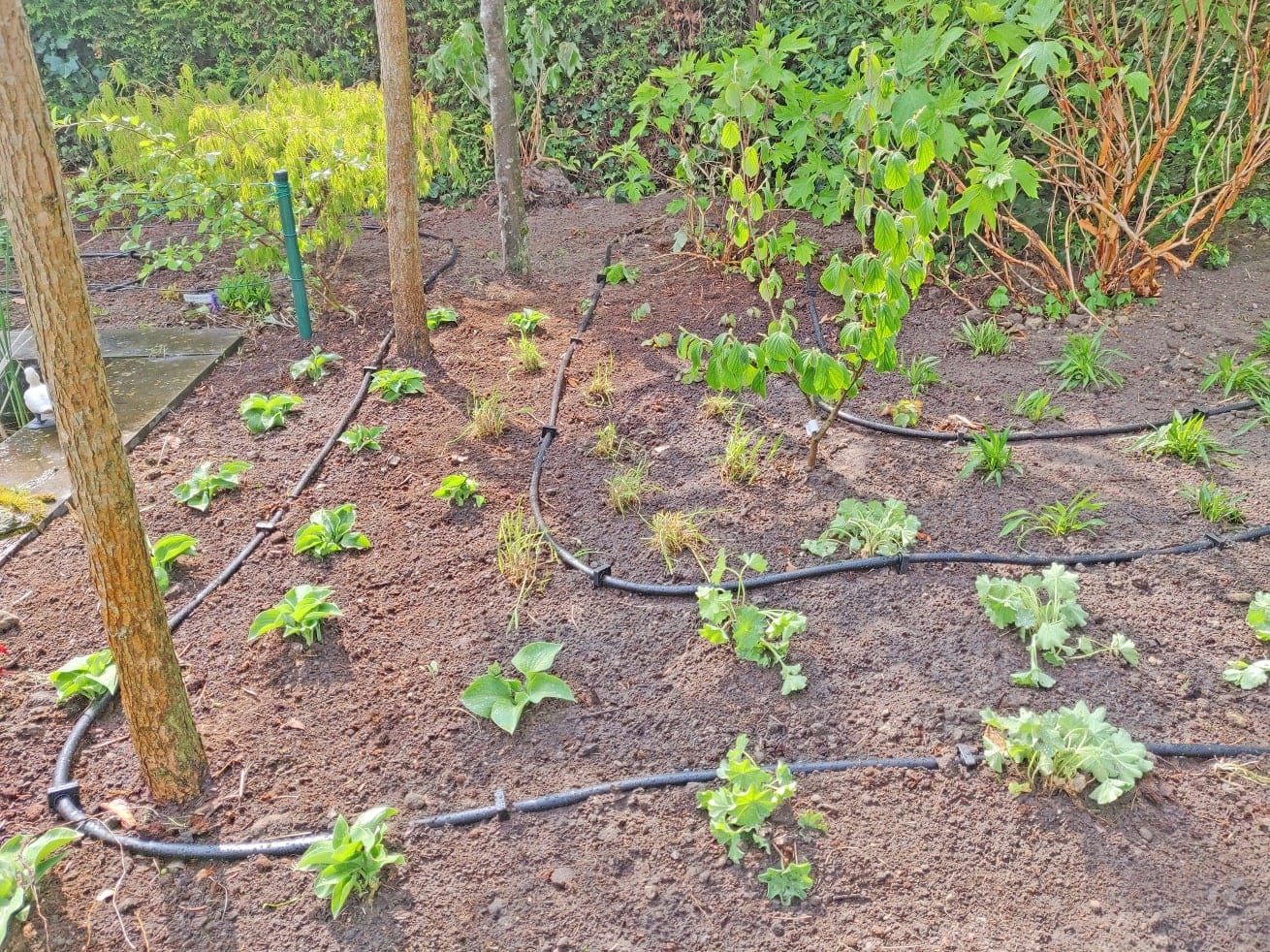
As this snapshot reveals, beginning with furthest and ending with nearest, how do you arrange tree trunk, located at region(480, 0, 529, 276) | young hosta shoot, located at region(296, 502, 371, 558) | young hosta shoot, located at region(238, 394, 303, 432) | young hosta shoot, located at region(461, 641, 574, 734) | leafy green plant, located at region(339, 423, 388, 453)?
tree trunk, located at region(480, 0, 529, 276)
young hosta shoot, located at region(238, 394, 303, 432)
leafy green plant, located at region(339, 423, 388, 453)
young hosta shoot, located at region(296, 502, 371, 558)
young hosta shoot, located at region(461, 641, 574, 734)

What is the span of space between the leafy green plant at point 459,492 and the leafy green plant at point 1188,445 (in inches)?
97.2

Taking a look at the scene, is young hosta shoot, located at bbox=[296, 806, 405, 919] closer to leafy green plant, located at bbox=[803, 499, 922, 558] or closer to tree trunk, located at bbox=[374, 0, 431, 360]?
leafy green plant, located at bbox=[803, 499, 922, 558]

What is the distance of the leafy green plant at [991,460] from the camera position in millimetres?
3256

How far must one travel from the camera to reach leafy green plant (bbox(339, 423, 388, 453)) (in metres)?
3.75

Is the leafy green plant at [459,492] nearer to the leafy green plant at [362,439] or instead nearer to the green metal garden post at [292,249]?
the leafy green plant at [362,439]

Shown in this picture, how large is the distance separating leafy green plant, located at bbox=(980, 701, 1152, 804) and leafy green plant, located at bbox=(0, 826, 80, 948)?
2.11 metres

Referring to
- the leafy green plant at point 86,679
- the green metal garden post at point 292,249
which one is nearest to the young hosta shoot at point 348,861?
the leafy green plant at point 86,679

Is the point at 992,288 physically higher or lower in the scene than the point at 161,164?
lower

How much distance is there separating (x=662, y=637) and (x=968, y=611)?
0.91 m

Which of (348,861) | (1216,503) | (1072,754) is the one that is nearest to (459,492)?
(348,861)

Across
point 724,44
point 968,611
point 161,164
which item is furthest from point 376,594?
point 724,44

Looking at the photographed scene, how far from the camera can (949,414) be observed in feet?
12.4

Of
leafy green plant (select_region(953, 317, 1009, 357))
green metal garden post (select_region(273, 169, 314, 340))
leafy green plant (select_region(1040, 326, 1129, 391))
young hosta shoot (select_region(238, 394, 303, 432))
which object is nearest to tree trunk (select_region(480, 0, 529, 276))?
green metal garden post (select_region(273, 169, 314, 340))

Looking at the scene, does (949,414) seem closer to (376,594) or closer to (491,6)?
(376,594)
